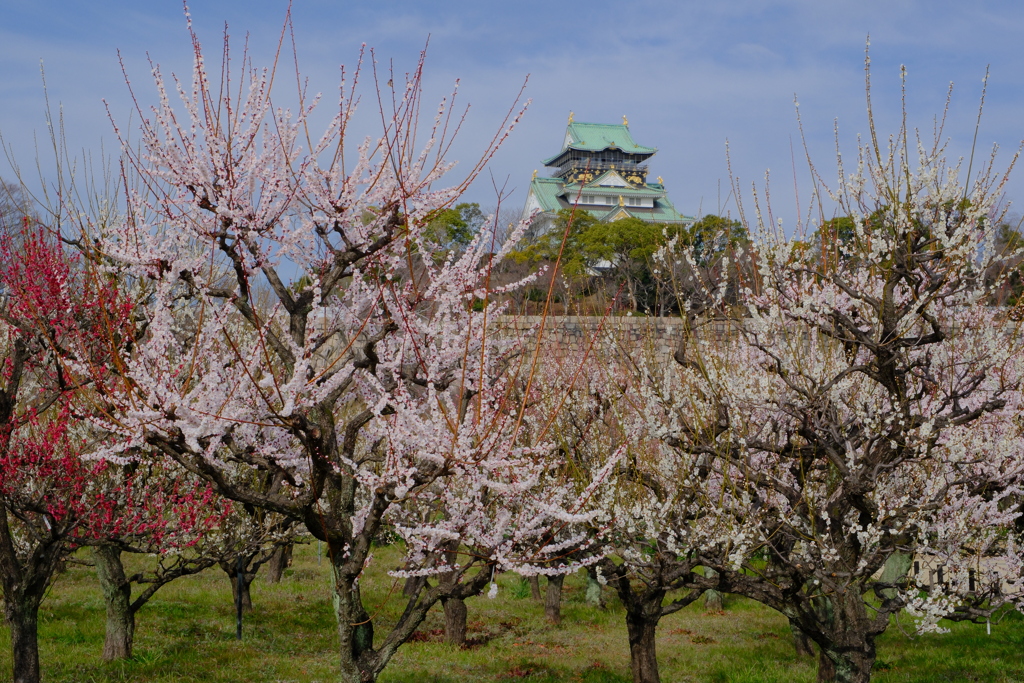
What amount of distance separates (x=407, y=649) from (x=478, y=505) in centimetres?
726

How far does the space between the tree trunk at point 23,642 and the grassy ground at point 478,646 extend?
172 centimetres

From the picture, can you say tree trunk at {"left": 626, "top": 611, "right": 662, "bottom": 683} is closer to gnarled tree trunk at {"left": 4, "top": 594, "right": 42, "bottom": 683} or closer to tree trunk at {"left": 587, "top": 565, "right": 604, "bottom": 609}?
tree trunk at {"left": 587, "top": 565, "right": 604, "bottom": 609}

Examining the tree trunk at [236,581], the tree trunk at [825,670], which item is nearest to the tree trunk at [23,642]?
the tree trunk at [236,581]

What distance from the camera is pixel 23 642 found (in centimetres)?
856

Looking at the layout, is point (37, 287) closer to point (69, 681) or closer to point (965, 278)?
point (69, 681)

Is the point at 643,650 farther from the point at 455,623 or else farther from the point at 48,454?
the point at 48,454

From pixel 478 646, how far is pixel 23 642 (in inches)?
265

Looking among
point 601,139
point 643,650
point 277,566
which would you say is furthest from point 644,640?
point 601,139

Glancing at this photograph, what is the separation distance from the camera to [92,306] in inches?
324

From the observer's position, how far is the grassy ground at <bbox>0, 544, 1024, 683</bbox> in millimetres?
11000

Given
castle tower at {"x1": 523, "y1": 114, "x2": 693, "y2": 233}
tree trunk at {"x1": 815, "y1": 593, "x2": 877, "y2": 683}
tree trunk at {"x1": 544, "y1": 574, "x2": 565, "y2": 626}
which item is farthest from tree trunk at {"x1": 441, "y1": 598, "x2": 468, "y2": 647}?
castle tower at {"x1": 523, "y1": 114, "x2": 693, "y2": 233}

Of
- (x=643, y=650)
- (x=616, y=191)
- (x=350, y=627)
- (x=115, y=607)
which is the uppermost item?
(x=616, y=191)

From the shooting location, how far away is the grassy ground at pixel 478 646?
36.1ft

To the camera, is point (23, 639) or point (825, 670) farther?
point (825, 670)
